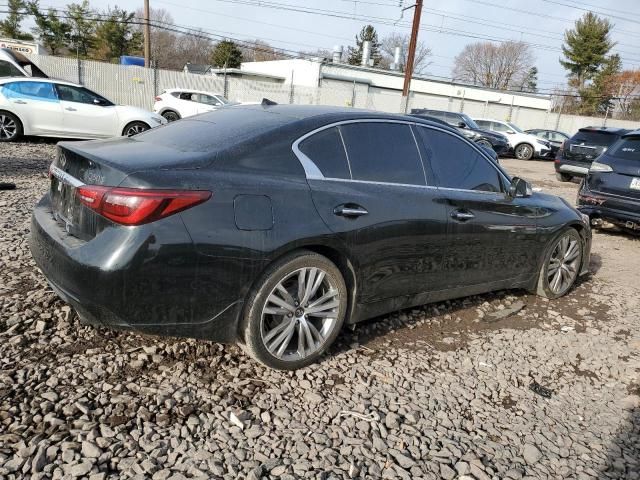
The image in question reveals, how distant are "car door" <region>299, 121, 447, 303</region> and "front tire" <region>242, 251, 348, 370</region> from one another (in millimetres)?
209

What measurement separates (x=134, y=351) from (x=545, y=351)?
113 inches

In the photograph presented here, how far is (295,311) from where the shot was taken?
3.01 metres

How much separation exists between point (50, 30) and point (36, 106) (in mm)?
48604

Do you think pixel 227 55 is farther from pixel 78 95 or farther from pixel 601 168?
pixel 601 168

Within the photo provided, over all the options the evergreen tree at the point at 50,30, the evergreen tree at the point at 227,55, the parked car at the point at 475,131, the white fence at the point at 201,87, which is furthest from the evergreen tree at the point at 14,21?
the parked car at the point at 475,131

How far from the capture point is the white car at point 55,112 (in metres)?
11.0

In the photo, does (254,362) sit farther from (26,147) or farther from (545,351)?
(26,147)

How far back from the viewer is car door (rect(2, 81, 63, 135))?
35.9 ft

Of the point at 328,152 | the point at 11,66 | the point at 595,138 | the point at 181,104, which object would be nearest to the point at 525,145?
the point at 595,138

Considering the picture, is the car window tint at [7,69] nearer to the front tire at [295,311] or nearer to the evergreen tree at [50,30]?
the front tire at [295,311]

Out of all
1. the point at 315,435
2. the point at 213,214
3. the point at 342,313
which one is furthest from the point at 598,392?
the point at 213,214

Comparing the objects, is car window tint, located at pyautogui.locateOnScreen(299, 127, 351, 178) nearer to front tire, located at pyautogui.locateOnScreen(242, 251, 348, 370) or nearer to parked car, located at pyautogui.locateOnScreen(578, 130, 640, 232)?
front tire, located at pyautogui.locateOnScreen(242, 251, 348, 370)

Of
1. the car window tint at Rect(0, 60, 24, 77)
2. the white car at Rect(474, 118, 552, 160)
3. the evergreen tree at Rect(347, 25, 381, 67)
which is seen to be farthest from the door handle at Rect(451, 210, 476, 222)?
the evergreen tree at Rect(347, 25, 381, 67)

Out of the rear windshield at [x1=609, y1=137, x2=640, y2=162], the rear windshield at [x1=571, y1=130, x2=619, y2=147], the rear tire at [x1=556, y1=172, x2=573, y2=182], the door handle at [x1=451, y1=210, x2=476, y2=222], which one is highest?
the rear windshield at [x1=609, y1=137, x2=640, y2=162]
